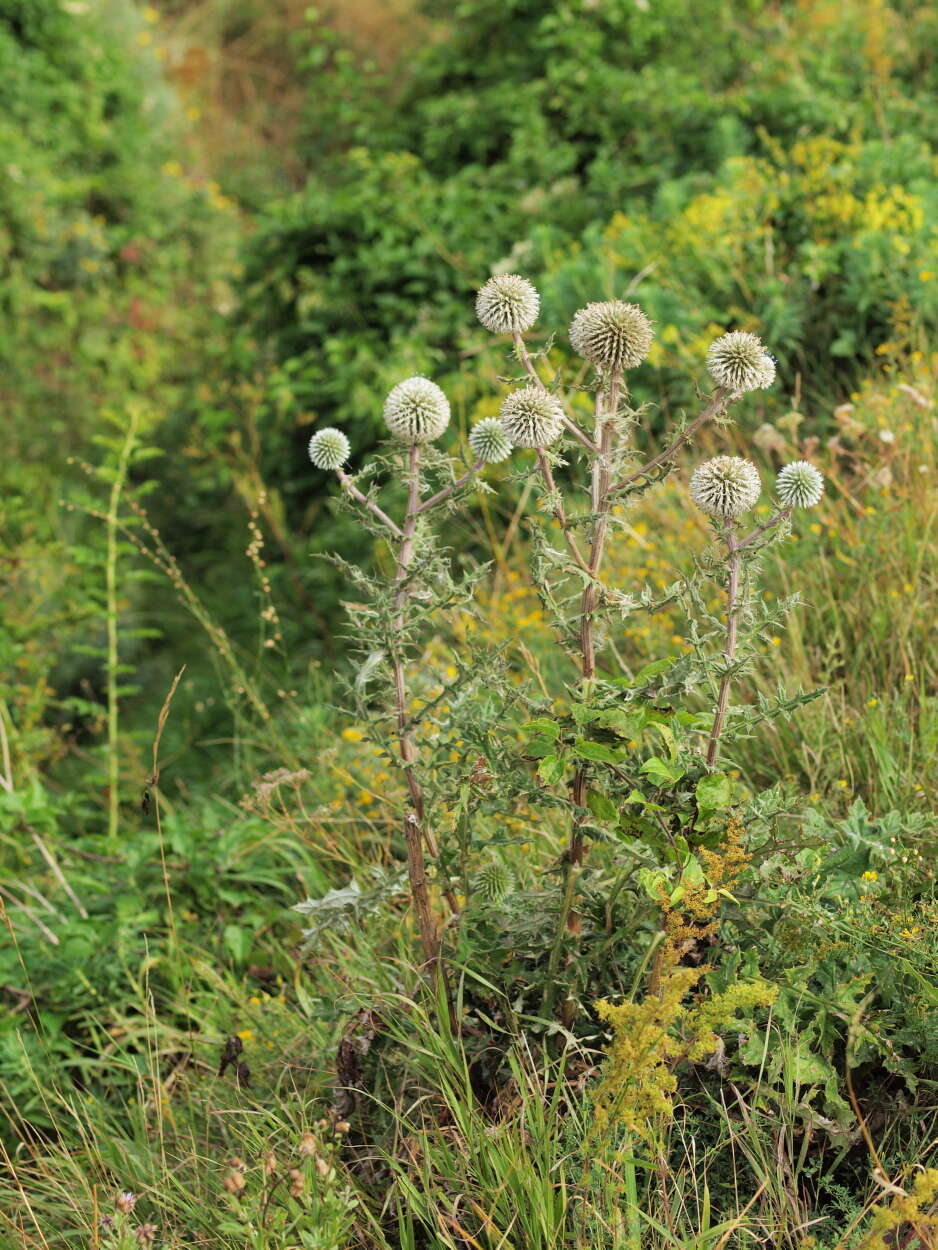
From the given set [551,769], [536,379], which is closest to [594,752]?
[551,769]

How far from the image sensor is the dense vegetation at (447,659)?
204 centimetres

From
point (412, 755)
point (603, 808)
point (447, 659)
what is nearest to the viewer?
point (603, 808)

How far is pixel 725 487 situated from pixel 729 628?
0.80 feet

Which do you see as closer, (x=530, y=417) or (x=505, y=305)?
(x=530, y=417)

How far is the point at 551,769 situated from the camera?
1924mm

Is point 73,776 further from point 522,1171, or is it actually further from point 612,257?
point 522,1171

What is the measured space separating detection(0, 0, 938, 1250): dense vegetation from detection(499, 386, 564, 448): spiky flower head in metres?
0.12

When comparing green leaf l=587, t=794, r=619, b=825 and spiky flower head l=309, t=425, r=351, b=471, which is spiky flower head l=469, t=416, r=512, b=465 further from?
green leaf l=587, t=794, r=619, b=825

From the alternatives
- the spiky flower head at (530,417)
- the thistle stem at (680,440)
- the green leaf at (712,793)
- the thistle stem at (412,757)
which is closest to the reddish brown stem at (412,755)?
the thistle stem at (412,757)

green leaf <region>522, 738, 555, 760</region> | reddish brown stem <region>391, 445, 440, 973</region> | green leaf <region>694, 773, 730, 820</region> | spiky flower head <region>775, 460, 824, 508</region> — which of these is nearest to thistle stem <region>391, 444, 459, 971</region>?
reddish brown stem <region>391, 445, 440, 973</region>

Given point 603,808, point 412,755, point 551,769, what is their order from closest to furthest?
point 551,769, point 603,808, point 412,755

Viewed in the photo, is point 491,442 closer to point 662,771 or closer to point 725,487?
point 725,487

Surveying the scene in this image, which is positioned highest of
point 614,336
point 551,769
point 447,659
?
point 614,336

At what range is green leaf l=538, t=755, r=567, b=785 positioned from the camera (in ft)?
6.28
